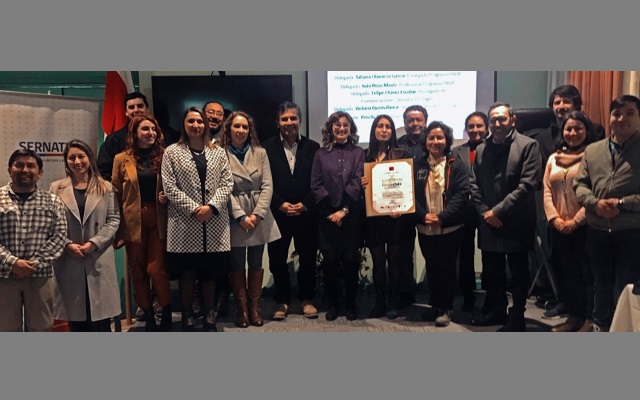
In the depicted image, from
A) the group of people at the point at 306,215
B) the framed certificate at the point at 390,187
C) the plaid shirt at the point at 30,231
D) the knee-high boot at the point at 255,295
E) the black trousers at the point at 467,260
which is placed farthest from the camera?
the black trousers at the point at 467,260

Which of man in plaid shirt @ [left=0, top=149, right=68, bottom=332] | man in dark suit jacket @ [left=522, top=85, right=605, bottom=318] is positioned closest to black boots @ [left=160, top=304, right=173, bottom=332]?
man in plaid shirt @ [left=0, top=149, right=68, bottom=332]

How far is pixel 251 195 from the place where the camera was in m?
3.95

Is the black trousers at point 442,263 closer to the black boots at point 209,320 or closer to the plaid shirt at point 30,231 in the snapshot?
the black boots at point 209,320

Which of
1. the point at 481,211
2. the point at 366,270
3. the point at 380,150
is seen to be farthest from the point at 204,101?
the point at 481,211

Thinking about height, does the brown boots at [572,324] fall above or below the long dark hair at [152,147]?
below

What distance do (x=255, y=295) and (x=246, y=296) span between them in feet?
0.30

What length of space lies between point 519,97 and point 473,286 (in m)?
1.87

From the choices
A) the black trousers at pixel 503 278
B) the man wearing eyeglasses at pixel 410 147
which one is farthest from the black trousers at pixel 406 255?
the black trousers at pixel 503 278

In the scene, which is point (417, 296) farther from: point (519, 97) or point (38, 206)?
point (38, 206)

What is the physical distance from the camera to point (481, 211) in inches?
150

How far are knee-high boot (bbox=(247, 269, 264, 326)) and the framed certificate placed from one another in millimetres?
979

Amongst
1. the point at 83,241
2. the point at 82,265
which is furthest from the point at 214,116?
the point at 82,265

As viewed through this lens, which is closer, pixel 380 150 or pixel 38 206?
pixel 38 206

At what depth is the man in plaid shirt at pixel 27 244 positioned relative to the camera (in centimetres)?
332
